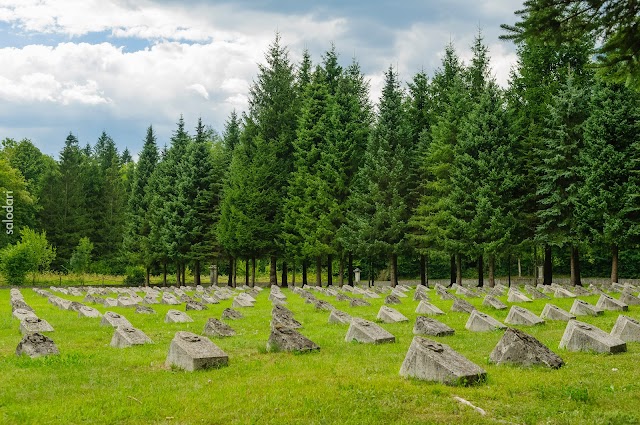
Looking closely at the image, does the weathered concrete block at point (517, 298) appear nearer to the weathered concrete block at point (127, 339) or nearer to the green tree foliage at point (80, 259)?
the weathered concrete block at point (127, 339)

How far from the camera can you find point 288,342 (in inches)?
405

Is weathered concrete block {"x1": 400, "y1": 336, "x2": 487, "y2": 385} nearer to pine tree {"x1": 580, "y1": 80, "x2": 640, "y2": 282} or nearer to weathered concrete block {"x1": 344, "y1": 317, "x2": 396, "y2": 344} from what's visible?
weathered concrete block {"x1": 344, "y1": 317, "x2": 396, "y2": 344}

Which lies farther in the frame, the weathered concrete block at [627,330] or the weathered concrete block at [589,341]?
the weathered concrete block at [627,330]

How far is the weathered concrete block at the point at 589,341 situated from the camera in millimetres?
9656

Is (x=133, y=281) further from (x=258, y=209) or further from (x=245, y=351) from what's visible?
(x=245, y=351)

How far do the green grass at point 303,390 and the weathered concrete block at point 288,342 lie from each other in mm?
238

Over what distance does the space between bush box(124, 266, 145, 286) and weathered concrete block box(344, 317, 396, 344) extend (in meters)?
46.9

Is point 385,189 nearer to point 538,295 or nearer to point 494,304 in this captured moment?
point 538,295

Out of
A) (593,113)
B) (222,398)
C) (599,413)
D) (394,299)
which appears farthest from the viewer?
(593,113)

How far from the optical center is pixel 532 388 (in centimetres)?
737

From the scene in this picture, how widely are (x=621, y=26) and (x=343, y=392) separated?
21.7 ft

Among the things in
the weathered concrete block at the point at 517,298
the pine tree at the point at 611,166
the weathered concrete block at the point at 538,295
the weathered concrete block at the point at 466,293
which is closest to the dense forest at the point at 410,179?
the pine tree at the point at 611,166

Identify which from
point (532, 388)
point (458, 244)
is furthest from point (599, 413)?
point (458, 244)

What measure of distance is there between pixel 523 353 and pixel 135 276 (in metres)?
51.9
